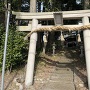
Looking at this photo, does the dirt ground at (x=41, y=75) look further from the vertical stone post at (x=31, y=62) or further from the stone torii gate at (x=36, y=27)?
the stone torii gate at (x=36, y=27)

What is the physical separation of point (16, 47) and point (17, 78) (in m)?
1.41

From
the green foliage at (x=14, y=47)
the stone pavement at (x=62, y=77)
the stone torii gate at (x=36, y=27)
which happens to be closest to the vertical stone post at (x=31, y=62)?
the stone torii gate at (x=36, y=27)

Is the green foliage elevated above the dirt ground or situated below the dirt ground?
above

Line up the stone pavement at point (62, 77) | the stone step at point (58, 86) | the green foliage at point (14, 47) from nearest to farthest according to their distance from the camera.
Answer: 1. the stone step at point (58, 86)
2. the stone pavement at point (62, 77)
3. the green foliage at point (14, 47)

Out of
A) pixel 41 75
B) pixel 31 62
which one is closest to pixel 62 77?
pixel 41 75

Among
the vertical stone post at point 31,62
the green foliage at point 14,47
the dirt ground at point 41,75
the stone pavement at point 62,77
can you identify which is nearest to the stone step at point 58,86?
the stone pavement at point 62,77

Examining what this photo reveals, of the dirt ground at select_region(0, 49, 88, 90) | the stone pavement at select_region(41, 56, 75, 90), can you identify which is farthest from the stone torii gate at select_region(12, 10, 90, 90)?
the stone pavement at select_region(41, 56, 75, 90)

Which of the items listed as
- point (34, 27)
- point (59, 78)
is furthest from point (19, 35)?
point (59, 78)

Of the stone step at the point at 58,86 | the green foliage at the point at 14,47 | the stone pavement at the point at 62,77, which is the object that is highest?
the green foliage at the point at 14,47

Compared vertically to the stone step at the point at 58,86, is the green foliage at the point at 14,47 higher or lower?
higher

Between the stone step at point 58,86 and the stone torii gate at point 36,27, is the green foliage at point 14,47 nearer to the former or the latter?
the stone torii gate at point 36,27

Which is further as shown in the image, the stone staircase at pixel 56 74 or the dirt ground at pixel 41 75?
the dirt ground at pixel 41 75

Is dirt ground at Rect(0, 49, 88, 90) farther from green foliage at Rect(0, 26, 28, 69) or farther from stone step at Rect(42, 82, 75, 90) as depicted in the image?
green foliage at Rect(0, 26, 28, 69)

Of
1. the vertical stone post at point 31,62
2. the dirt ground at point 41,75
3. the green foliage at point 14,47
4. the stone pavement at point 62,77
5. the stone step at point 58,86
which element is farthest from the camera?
the green foliage at point 14,47
